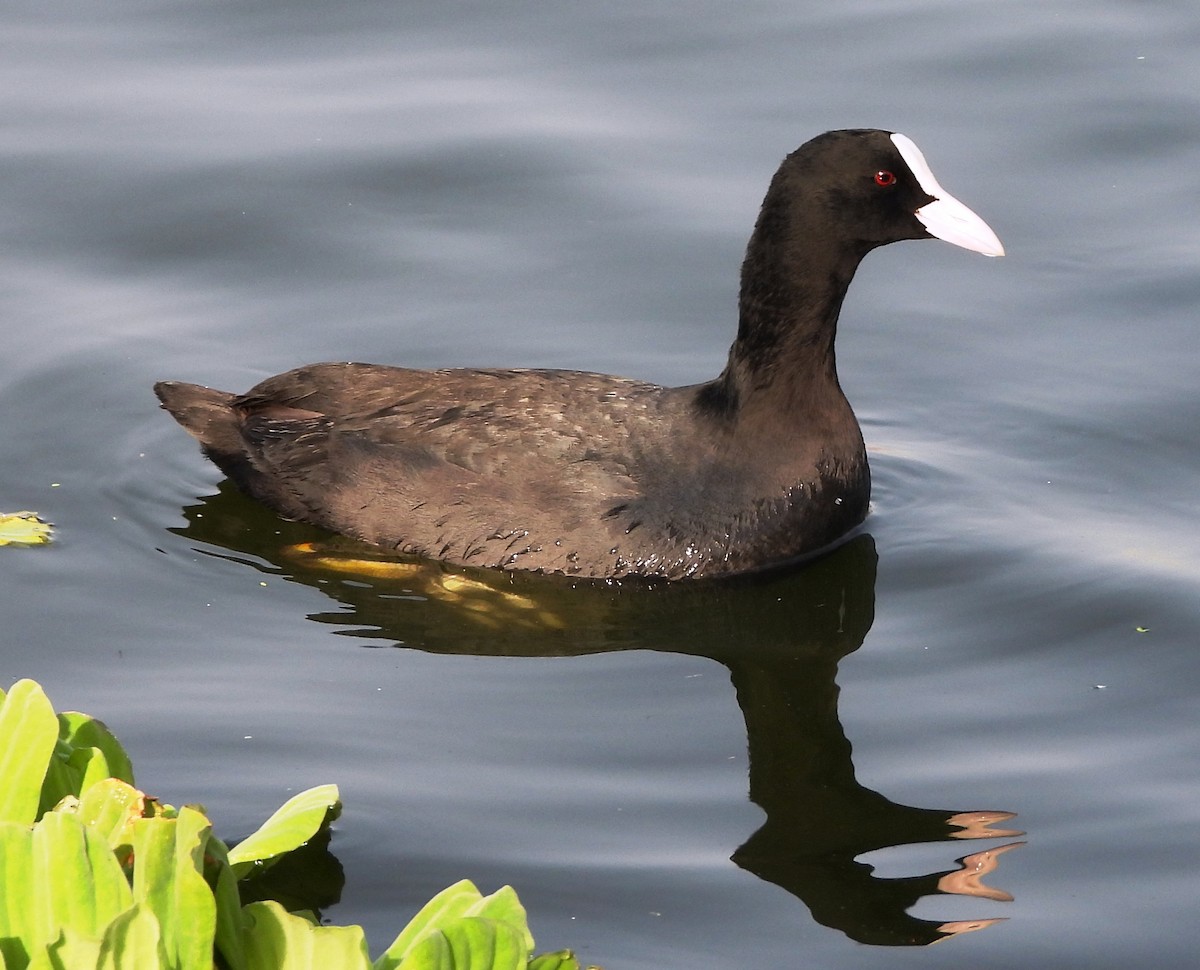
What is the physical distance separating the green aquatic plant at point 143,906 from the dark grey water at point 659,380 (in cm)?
90

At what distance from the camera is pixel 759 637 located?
22.9 ft

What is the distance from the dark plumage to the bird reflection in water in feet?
0.41

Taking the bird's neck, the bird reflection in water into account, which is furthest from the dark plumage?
the bird reflection in water

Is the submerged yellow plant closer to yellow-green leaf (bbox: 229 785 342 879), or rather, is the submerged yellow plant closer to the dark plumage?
the dark plumage

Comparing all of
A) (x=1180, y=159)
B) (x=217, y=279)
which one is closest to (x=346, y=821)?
(x=217, y=279)

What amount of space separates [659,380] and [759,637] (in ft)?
6.47

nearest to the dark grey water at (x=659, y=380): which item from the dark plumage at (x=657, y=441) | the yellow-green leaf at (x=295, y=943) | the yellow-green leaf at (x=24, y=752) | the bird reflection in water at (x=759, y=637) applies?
the bird reflection in water at (x=759, y=637)

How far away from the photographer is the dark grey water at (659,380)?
5.52m

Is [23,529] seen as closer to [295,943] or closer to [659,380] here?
[659,380]

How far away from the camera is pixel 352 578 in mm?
7227

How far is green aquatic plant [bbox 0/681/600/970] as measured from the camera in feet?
12.9

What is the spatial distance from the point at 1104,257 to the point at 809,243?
2.66 metres

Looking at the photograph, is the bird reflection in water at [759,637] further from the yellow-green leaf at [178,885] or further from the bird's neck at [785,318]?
the yellow-green leaf at [178,885]

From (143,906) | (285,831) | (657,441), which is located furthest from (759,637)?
(143,906)
